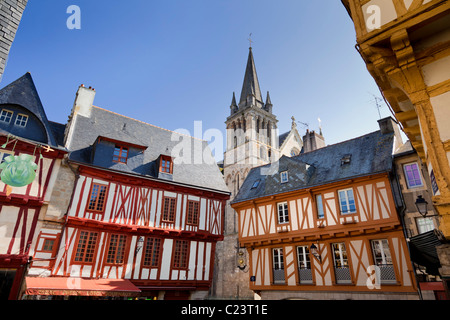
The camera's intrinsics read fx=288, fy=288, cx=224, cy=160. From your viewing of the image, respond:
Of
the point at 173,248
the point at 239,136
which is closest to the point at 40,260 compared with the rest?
the point at 173,248

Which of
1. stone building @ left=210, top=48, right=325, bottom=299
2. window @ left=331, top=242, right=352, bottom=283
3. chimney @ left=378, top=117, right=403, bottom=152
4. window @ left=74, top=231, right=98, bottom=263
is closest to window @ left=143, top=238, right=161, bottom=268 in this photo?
window @ left=74, top=231, right=98, bottom=263

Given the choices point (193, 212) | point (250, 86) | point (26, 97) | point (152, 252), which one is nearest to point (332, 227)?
point (193, 212)

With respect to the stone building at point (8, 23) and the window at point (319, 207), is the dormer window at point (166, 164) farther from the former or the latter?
the stone building at point (8, 23)

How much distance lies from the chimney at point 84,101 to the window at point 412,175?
15.8 m

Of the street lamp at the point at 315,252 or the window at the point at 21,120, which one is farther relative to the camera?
the street lamp at the point at 315,252

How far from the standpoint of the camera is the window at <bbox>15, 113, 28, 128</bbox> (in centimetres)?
1220

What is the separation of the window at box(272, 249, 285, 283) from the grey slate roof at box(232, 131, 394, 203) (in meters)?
3.12

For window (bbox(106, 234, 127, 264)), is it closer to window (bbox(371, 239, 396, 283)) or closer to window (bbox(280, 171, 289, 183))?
window (bbox(280, 171, 289, 183))

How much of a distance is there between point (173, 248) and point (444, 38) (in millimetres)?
12700

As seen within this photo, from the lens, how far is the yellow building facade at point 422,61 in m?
4.12

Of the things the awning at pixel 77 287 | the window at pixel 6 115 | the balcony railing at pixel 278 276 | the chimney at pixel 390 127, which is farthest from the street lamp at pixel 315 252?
the window at pixel 6 115

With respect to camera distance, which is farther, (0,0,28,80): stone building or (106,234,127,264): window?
(106,234,127,264): window

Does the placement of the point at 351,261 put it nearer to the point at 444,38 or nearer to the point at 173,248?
the point at 173,248

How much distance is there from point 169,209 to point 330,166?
8706 mm
